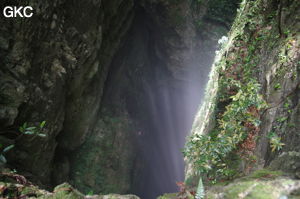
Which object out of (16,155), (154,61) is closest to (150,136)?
(154,61)

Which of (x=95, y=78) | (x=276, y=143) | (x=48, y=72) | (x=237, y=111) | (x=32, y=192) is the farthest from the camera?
(x=95, y=78)

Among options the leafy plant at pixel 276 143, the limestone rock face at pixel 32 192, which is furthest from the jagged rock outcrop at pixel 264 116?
the limestone rock face at pixel 32 192

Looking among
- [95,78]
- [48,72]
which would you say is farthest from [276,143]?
[95,78]

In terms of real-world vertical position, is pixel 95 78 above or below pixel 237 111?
above

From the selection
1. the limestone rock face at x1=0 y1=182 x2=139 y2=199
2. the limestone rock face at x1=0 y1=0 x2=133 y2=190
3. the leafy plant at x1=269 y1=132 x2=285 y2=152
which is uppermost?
the limestone rock face at x1=0 y1=0 x2=133 y2=190

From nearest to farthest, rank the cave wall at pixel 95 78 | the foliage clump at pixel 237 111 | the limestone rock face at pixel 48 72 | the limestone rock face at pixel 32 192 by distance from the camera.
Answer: the limestone rock face at pixel 32 192
the foliage clump at pixel 237 111
the limestone rock face at pixel 48 72
the cave wall at pixel 95 78

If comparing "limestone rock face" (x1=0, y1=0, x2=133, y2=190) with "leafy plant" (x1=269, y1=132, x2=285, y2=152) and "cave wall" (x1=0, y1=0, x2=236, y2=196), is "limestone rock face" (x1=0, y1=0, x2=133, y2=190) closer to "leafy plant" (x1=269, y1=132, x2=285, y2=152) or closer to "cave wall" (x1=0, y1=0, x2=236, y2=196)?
"cave wall" (x1=0, y1=0, x2=236, y2=196)

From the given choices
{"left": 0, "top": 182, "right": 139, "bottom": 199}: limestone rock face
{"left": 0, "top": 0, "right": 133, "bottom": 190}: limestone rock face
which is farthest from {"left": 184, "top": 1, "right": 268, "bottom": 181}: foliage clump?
{"left": 0, "top": 0, "right": 133, "bottom": 190}: limestone rock face

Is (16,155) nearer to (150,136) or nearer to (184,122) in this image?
(150,136)

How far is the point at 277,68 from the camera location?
11.1ft

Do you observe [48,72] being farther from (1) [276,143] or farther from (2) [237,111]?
(1) [276,143]

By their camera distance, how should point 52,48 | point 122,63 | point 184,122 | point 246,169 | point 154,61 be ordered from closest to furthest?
point 246,169 → point 52,48 → point 122,63 → point 154,61 → point 184,122

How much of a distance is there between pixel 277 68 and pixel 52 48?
429 cm

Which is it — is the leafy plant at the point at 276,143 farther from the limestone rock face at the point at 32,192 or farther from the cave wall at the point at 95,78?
the cave wall at the point at 95,78
